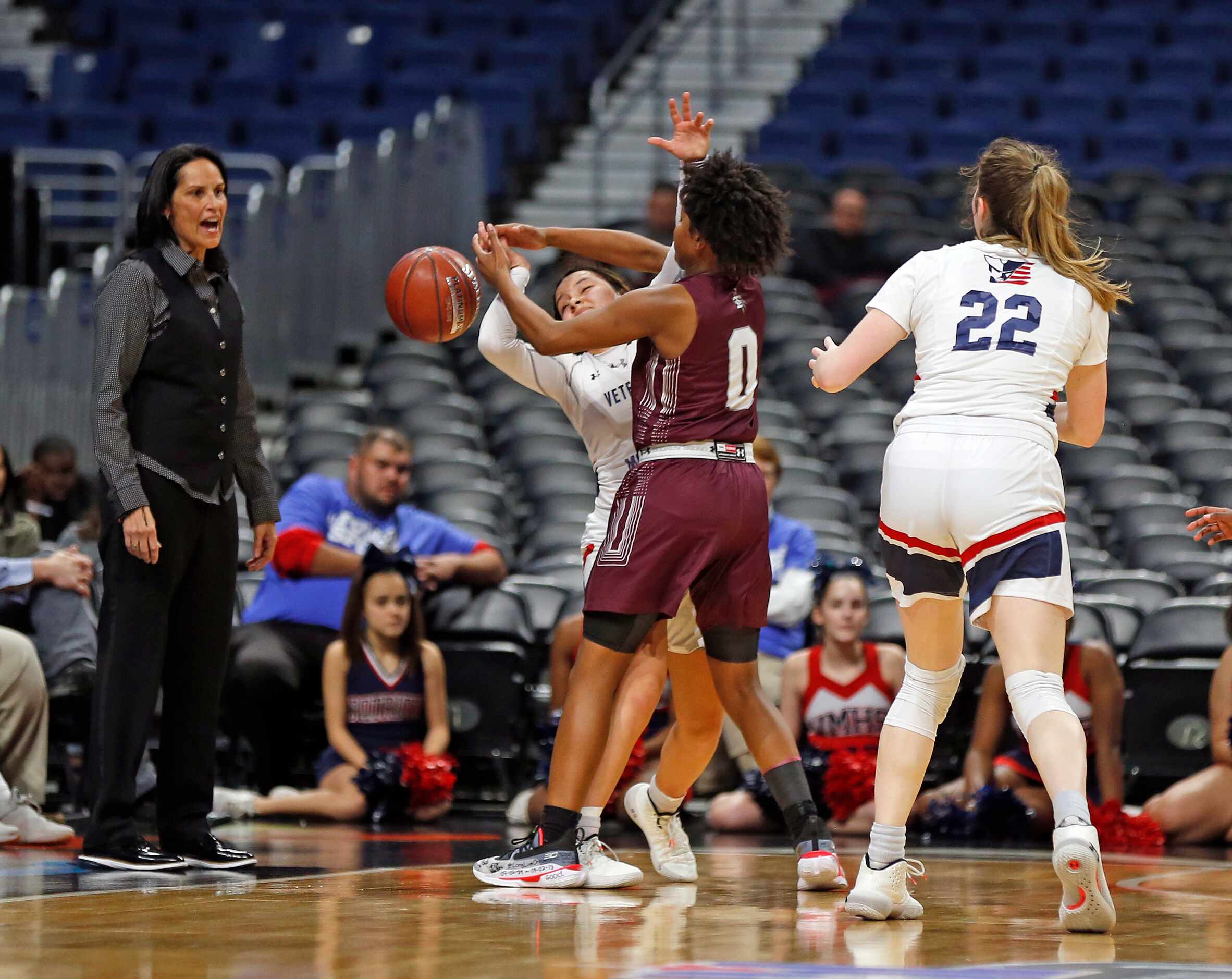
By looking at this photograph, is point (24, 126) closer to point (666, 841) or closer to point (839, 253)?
point (839, 253)

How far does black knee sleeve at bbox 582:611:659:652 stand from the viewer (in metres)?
4.84

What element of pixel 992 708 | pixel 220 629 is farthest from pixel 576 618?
pixel 220 629

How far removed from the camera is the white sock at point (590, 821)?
499 cm

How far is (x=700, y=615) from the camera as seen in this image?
4934 mm

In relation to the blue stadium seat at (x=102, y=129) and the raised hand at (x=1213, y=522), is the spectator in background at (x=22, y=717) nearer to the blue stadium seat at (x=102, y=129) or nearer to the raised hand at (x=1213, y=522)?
the raised hand at (x=1213, y=522)

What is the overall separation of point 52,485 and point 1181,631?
19.0ft

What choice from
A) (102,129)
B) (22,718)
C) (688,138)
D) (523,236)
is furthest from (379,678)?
(102,129)

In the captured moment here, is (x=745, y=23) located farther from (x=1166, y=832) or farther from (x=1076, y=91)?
(x=1166, y=832)

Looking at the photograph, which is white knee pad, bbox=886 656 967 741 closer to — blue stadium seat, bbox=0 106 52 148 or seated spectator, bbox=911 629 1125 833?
seated spectator, bbox=911 629 1125 833

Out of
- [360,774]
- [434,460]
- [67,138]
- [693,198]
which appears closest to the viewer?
[693,198]

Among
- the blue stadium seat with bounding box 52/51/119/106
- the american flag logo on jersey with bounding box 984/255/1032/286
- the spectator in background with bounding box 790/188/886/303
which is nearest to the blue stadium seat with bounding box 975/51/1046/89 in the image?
the spectator in background with bounding box 790/188/886/303

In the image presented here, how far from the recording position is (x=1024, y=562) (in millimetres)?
4258

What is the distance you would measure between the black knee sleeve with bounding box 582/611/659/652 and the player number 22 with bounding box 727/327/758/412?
63cm

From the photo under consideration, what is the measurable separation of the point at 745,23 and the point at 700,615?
13.8 m
